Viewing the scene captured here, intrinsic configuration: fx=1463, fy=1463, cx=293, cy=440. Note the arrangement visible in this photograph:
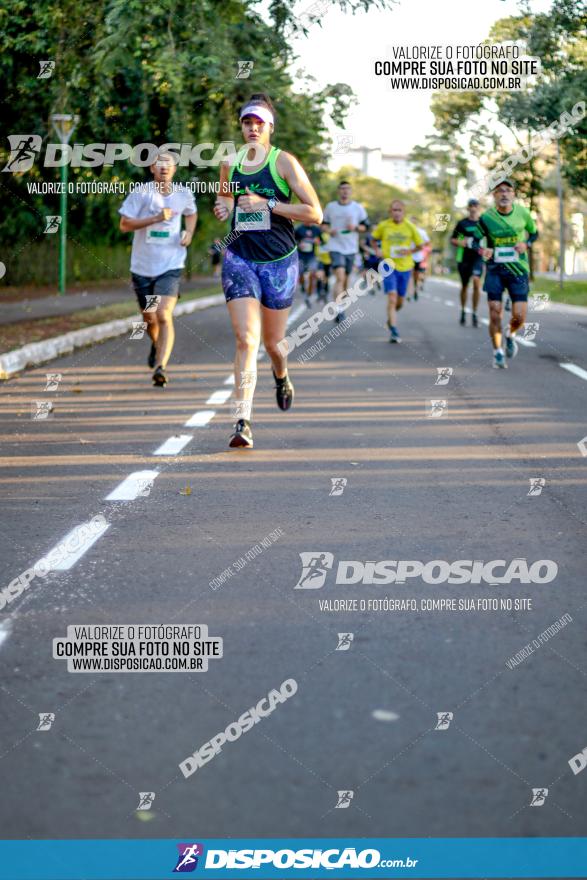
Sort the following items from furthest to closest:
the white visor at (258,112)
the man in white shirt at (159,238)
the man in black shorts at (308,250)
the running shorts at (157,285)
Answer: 1. the man in black shorts at (308,250)
2. the running shorts at (157,285)
3. the man in white shirt at (159,238)
4. the white visor at (258,112)

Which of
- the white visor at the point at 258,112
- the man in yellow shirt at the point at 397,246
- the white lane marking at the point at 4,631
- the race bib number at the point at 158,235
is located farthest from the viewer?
the man in yellow shirt at the point at 397,246

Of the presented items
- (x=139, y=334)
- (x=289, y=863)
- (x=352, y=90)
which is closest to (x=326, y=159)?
(x=352, y=90)

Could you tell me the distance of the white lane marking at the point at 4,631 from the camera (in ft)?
16.5

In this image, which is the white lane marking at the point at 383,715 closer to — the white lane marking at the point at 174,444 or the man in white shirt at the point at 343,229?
the white lane marking at the point at 174,444

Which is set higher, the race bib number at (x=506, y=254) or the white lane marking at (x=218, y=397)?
the race bib number at (x=506, y=254)

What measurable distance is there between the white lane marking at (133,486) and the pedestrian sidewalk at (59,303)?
1340cm

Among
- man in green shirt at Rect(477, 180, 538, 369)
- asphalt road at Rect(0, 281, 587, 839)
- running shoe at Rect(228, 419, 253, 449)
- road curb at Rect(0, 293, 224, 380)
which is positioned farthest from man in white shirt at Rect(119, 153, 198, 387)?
man in green shirt at Rect(477, 180, 538, 369)

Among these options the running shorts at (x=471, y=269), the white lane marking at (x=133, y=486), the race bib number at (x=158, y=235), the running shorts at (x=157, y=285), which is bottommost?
the white lane marking at (x=133, y=486)

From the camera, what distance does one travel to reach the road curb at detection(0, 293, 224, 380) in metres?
15.5

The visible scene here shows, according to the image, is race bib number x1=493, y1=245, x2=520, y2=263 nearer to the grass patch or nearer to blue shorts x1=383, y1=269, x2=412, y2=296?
blue shorts x1=383, y1=269, x2=412, y2=296

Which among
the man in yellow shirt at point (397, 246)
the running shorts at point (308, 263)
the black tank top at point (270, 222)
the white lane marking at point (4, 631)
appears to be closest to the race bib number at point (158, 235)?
the black tank top at point (270, 222)

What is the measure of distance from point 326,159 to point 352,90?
19.4 meters

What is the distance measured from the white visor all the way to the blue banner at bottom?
6136 mm

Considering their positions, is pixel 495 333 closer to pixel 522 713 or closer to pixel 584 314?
pixel 522 713
